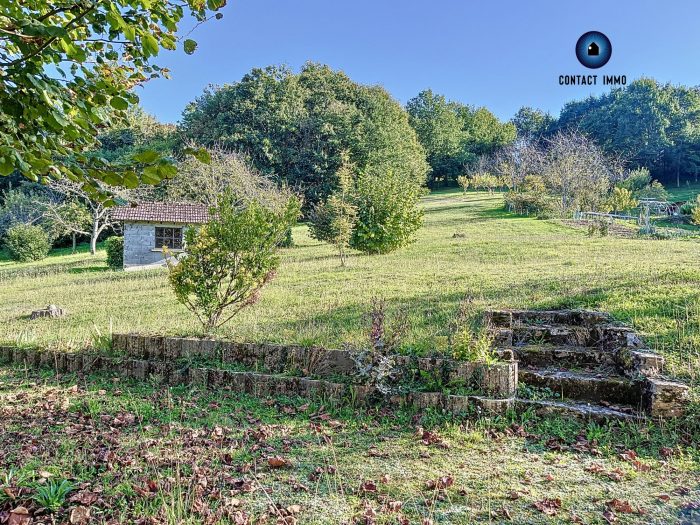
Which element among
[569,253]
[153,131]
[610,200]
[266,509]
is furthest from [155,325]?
[153,131]

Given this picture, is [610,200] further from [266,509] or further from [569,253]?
[266,509]

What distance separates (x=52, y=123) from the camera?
2.18 metres

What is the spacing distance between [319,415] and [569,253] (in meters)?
11.8

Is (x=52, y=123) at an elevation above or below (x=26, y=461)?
above

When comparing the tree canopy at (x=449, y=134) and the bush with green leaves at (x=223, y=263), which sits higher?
the tree canopy at (x=449, y=134)

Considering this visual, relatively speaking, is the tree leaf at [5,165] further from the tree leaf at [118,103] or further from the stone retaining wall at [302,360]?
the stone retaining wall at [302,360]

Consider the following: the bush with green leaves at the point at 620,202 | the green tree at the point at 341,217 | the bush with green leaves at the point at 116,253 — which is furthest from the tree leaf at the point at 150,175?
the bush with green leaves at the point at 620,202

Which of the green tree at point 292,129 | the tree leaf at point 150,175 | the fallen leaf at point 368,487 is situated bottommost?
the fallen leaf at point 368,487

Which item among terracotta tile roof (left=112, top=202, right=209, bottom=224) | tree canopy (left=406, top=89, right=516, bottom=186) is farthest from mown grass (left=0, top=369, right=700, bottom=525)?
tree canopy (left=406, top=89, right=516, bottom=186)

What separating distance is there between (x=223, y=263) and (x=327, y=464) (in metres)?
4.32

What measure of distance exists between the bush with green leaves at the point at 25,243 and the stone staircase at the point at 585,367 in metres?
28.5

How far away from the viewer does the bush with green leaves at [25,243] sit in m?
26.0

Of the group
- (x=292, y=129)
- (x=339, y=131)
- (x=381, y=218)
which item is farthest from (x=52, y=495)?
(x=339, y=131)

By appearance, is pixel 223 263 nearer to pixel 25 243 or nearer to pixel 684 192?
pixel 25 243
